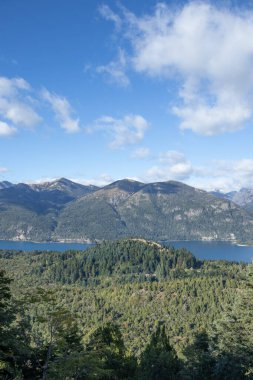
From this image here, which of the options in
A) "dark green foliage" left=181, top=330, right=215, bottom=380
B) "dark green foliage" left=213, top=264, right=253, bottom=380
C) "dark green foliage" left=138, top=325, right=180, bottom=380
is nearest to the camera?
"dark green foliage" left=213, top=264, right=253, bottom=380

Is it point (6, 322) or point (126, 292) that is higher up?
point (6, 322)

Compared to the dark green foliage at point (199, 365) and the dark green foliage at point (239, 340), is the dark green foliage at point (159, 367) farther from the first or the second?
the dark green foliage at point (239, 340)

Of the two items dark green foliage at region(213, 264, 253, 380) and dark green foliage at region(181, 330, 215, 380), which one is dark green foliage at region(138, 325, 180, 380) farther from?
dark green foliage at region(213, 264, 253, 380)

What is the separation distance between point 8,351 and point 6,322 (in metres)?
2.08

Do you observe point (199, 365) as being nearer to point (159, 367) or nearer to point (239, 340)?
point (159, 367)

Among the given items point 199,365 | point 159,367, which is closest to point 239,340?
point 199,365

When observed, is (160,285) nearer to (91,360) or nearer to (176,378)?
(176,378)

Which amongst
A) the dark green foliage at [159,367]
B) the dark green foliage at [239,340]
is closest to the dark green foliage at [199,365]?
the dark green foliage at [159,367]

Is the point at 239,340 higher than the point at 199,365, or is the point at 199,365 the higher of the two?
the point at 239,340

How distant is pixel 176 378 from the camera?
1934 inches

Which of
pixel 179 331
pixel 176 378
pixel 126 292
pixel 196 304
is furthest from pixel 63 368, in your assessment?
pixel 126 292

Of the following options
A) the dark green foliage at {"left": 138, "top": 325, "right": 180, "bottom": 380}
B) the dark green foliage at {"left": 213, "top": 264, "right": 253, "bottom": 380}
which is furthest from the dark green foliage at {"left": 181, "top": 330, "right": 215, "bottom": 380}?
the dark green foliage at {"left": 213, "top": 264, "right": 253, "bottom": 380}

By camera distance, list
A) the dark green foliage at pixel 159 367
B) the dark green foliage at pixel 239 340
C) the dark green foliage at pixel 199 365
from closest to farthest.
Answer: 1. the dark green foliage at pixel 239 340
2. the dark green foliage at pixel 199 365
3. the dark green foliage at pixel 159 367

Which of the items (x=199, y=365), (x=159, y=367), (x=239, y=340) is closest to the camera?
(x=239, y=340)
